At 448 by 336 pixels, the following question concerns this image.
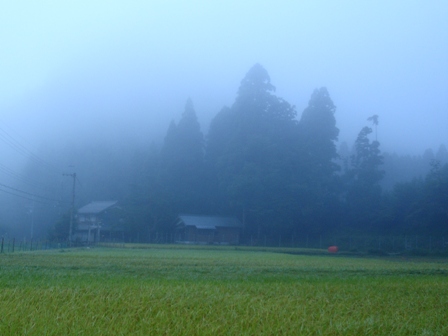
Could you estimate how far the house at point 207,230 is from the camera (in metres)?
52.4

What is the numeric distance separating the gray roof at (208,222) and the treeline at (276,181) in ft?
3.90

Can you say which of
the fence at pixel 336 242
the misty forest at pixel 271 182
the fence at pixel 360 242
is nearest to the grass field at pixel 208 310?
the fence at pixel 336 242

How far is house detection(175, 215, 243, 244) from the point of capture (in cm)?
5238

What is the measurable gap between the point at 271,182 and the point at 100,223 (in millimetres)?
18676

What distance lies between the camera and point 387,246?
148ft

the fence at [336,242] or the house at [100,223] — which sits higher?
the house at [100,223]

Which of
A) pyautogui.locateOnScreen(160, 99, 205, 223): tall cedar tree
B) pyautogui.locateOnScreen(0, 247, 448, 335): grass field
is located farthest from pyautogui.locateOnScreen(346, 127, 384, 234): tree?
pyautogui.locateOnScreen(0, 247, 448, 335): grass field

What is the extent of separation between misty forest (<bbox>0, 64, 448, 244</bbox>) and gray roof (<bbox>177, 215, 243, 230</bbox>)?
1332 millimetres

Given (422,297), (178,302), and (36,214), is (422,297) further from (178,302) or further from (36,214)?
(36,214)

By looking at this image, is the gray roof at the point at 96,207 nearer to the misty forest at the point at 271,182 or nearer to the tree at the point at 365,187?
the misty forest at the point at 271,182

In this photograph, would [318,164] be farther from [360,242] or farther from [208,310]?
[208,310]

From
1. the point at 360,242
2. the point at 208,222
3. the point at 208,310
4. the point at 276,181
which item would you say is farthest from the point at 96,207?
the point at 208,310

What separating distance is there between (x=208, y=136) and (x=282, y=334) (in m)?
56.1

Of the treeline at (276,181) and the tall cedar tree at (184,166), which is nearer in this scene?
the treeline at (276,181)
